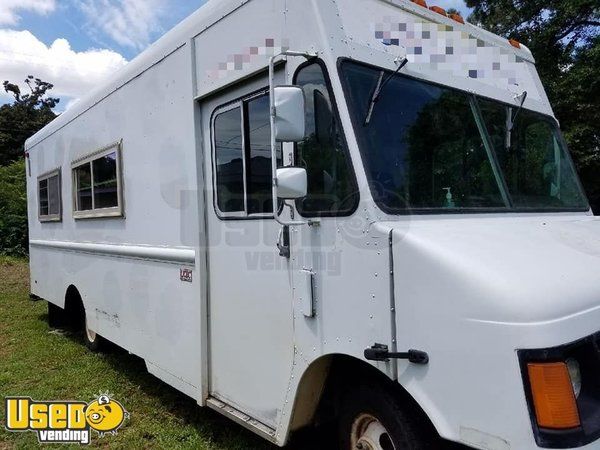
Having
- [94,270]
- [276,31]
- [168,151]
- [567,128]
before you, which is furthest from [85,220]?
[567,128]

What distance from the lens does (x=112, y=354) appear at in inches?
251

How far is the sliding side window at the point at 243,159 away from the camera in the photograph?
3.27m

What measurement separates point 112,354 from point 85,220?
5.50 ft

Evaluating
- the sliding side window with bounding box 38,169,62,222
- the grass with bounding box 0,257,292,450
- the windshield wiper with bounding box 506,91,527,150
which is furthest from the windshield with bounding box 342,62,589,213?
the sliding side window with bounding box 38,169,62,222

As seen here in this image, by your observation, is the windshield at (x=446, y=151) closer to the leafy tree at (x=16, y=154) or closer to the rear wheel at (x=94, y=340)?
the rear wheel at (x=94, y=340)

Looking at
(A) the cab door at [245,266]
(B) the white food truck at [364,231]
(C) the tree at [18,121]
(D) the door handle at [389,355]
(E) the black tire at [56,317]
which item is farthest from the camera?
(C) the tree at [18,121]

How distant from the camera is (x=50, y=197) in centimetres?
727

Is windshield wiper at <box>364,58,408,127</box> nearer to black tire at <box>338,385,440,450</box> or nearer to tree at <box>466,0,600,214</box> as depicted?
black tire at <box>338,385,440,450</box>

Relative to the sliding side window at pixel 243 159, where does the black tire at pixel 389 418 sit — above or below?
below

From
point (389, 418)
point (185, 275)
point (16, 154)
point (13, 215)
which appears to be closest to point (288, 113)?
point (389, 418)

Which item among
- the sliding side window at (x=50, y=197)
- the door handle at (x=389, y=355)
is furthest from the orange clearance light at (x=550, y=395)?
the sliding side window at (x=50, y=197)

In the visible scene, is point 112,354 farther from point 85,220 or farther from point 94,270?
point 85,220

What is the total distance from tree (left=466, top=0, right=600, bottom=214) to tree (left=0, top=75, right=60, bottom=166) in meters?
27.4

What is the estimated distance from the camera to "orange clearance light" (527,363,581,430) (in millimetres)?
1988
